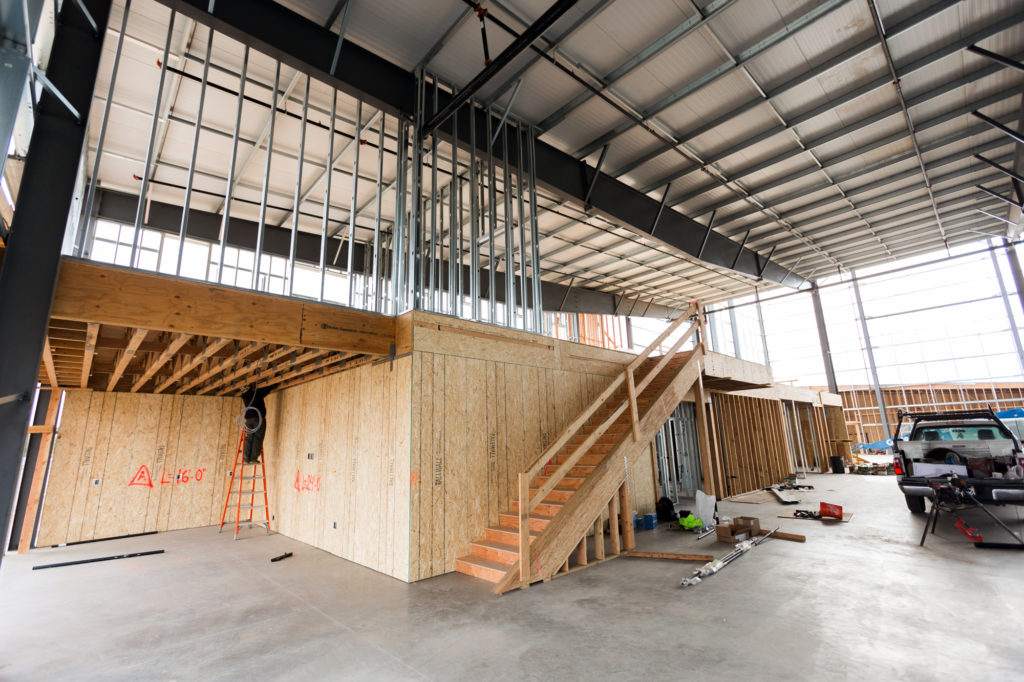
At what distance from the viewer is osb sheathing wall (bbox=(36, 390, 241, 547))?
966 centimetres

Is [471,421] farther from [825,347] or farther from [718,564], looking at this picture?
[825,347]

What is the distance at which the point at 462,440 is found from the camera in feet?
22.4

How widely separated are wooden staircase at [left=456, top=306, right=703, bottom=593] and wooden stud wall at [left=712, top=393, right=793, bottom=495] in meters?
5.81

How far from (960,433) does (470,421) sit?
9381 mm

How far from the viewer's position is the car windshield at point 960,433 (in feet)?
26.8

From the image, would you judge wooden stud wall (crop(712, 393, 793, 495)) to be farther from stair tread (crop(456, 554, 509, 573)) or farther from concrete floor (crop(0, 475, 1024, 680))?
stair tread (crop(456, 554, 509, 573))

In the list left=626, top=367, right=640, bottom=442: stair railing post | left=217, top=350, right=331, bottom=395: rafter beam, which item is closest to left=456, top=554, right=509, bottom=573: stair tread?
left=626, top=367, right=640, bottom=442: stair railing post

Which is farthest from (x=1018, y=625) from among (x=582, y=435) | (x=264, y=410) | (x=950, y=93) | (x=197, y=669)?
(x=264, y=410)

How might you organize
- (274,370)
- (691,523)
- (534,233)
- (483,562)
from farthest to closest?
(534,233) < (691,523) < (274,370) < (483,562)

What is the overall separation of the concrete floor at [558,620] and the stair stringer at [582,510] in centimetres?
28

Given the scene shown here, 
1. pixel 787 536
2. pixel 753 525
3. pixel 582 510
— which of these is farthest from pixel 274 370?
pixel 787 536

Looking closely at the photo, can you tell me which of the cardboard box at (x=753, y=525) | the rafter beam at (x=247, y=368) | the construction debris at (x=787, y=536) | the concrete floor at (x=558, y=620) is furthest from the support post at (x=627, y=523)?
the rafter beam at (x=247, y=368)

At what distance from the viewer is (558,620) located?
4449mm

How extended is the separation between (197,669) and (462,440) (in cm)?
382
